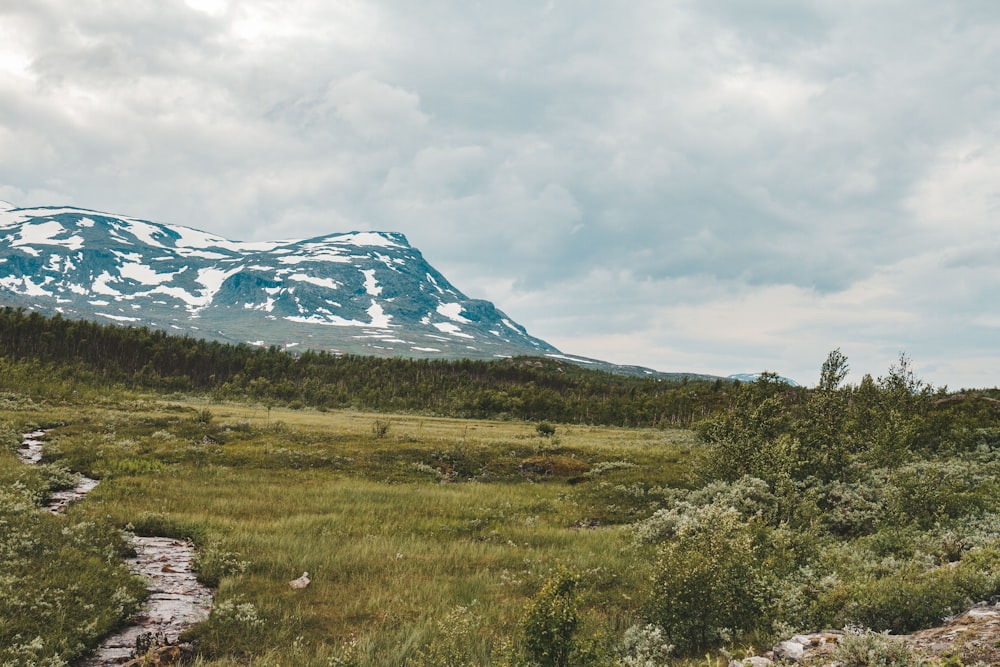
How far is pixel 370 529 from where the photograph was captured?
19.8 m

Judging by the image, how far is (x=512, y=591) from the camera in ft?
46.5

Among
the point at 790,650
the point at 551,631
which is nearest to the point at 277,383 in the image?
the point at 551,631

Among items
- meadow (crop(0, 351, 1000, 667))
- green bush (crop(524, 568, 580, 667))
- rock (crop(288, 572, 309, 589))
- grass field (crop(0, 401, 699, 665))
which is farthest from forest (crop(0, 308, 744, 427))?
green bush (crop(524, 568, 580, 667))

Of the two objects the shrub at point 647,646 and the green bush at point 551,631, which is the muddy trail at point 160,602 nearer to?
the green bush at point 551,631

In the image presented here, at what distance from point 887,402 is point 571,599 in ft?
118

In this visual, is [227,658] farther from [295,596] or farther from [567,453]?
[567,453]

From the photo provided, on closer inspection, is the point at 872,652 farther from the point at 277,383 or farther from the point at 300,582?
the point at 277,383

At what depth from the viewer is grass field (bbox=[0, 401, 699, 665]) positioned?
36.7 ft

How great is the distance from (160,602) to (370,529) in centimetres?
793

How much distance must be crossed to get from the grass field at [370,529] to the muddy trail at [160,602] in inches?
18.9

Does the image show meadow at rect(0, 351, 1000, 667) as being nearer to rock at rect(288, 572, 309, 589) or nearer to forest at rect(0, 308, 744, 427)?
rock at rect(288, 572, 309, 589)

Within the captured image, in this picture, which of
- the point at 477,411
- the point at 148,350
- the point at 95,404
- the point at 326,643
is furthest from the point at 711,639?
the point at 148,350

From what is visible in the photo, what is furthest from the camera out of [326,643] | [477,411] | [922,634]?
[477,411]

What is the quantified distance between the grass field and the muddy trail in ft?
1.58
